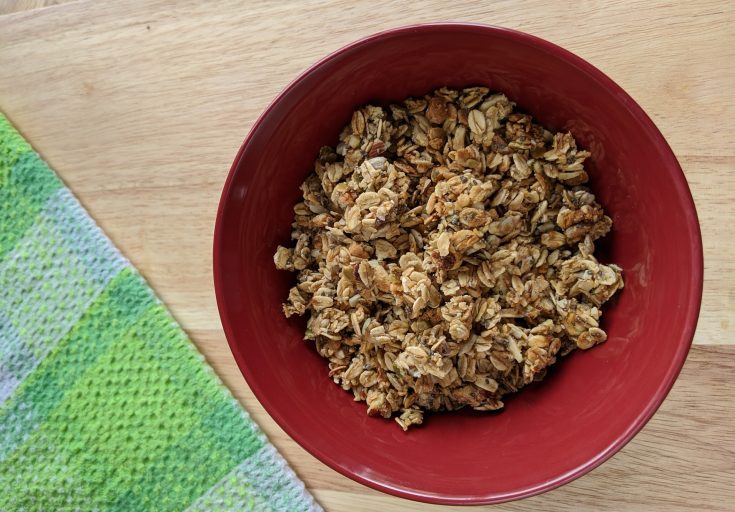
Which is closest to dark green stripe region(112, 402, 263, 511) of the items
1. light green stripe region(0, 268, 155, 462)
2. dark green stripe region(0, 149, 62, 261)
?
light green stripe region(0, 268, 155, 462)

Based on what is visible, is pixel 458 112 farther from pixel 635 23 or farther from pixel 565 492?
pixel 565 492

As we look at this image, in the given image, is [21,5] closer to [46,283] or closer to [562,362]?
[46,283]

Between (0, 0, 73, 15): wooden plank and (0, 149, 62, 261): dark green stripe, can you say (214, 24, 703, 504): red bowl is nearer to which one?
(0, 149, 62, 261): dark green stripe

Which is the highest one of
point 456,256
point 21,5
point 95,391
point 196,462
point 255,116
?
point 21,5

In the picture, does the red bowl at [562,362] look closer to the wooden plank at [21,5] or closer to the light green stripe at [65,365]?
the light green stripe at [65,365]

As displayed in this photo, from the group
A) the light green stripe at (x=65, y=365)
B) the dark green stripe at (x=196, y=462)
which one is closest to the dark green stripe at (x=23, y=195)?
the light green stripe at (x=65, y=365)

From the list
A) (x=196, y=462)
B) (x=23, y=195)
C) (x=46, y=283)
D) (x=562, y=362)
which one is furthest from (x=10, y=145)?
(x=562, y=362)
